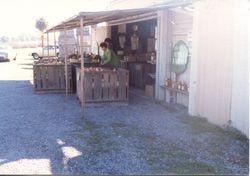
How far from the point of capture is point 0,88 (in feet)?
48.6

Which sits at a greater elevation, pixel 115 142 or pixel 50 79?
pixel 50 79

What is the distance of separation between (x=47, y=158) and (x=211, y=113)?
13.2 feet

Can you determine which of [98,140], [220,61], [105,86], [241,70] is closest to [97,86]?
[105,86]

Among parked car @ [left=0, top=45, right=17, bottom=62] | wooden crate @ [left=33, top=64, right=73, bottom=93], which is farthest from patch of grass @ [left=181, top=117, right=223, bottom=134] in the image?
parked car @ [left=0, top=45, right=17, bottom=62]

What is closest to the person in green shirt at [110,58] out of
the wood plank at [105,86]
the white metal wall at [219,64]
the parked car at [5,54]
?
the wood plank at [105,86]

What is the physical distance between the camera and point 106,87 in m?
10.7

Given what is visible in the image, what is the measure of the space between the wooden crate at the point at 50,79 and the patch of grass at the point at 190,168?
797cm

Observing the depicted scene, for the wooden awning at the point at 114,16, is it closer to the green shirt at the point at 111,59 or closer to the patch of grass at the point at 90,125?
the green shirt at the point at 111,59

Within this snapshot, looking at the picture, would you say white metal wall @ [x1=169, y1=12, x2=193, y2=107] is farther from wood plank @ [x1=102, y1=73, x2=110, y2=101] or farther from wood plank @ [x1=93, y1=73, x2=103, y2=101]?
wood plank @ [x1=93, y1=73, x2=103, y2=101]

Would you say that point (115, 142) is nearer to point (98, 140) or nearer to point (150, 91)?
point (98, 140)

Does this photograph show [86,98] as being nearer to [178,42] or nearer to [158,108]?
[158,108]

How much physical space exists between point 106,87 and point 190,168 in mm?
5304

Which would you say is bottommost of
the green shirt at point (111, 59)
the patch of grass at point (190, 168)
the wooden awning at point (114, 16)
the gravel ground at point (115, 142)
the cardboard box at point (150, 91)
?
the patch of grass at point (190, 168)

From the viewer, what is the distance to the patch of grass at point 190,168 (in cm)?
567
